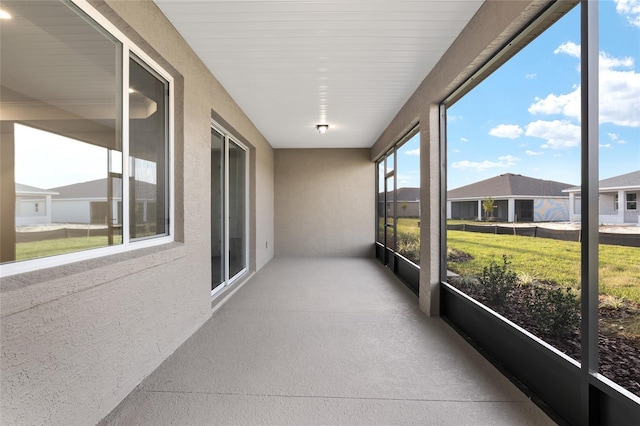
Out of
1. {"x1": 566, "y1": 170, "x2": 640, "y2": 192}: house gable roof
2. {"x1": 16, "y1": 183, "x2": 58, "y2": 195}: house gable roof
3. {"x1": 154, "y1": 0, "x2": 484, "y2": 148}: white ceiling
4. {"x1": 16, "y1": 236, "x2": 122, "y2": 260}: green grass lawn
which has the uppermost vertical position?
{"x1": 154, "y1": 0, "x2": 484, "y2": 148}: white ceiling

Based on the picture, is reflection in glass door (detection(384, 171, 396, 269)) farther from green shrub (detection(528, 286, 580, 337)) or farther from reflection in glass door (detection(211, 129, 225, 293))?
green shrub (detection(528, 286, 580, 337))

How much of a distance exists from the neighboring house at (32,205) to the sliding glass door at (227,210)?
2.27m

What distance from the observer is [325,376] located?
2.14 meters

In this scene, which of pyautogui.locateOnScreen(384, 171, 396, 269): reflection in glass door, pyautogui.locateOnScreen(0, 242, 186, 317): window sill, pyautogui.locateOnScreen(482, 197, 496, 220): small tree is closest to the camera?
pyautogui.locateOnScreen(0, 242, 186, 317): window sill

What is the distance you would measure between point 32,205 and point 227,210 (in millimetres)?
2983

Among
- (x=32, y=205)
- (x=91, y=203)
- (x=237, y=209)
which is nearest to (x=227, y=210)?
(x=237, y=209)

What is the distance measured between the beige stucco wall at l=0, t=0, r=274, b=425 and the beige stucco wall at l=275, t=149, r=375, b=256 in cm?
401

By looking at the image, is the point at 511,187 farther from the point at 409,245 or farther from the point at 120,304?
the point at 120,304

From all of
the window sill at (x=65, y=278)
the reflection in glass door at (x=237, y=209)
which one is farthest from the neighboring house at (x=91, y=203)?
the reflection in glass door at (x=237, y=209)

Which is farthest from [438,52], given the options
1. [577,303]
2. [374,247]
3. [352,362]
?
[374,247]

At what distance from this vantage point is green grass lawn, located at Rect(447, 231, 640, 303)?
1438 mm

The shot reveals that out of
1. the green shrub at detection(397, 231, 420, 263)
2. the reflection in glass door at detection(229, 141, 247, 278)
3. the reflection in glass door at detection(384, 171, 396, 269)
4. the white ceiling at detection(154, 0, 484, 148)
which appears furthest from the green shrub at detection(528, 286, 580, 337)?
the reflection in glass door at detection(229, 141, 247, 278)

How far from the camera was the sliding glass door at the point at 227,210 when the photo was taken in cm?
397

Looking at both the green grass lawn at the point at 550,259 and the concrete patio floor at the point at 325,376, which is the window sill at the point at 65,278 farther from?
the green grass lawn at the point at 550,259
